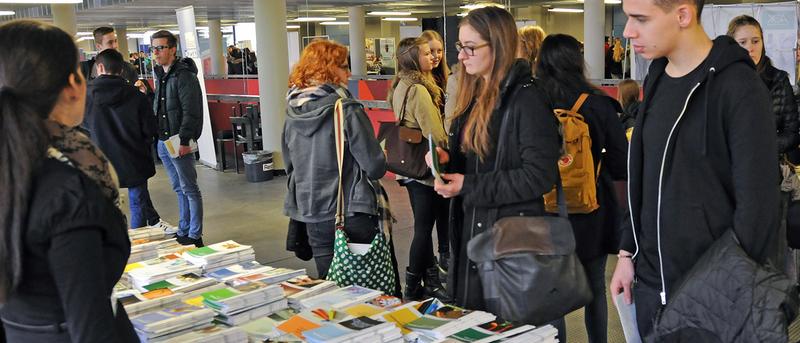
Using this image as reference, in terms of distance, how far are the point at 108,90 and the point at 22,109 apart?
4.19 metres

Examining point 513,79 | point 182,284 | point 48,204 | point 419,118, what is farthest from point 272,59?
point 48,204

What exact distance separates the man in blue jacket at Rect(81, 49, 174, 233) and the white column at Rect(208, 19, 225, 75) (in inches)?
605

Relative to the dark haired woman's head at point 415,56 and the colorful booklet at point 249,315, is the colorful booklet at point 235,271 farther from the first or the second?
the dark haired woman's head at point 415,56

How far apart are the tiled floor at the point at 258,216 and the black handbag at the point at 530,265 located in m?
1.44

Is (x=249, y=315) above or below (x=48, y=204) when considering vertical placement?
below

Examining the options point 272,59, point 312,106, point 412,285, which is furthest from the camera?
point 272,59

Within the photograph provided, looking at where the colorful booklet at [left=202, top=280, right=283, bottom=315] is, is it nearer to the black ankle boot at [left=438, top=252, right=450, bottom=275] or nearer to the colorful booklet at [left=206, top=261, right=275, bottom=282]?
the colorful booklet at [left=206, top=261, right=275, bottom=282]

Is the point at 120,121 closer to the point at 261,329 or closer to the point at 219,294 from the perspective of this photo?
the point at 219,294

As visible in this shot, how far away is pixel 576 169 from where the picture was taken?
2846 mm

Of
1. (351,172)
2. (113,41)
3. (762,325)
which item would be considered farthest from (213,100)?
(762,325)

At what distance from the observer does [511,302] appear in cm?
247

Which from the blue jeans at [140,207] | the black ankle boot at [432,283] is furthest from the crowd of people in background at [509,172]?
the blue jeans at [140,207]

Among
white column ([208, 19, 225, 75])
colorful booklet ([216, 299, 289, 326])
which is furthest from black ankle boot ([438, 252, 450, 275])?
white column ([208, 19, 225, 75])

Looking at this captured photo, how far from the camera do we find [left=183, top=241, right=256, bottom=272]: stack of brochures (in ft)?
10.4
